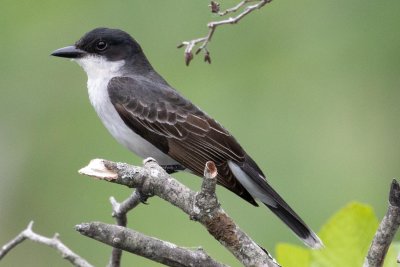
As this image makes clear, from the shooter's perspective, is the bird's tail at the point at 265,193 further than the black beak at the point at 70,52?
No

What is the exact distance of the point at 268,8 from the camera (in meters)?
8.75

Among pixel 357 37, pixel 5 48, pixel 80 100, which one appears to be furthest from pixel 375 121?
pixel 5 48

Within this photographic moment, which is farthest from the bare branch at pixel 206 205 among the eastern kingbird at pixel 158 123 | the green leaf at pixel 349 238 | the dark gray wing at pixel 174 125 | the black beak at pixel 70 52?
the black beak at pixel 70 52

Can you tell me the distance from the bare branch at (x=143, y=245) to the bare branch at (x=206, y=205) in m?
0.09

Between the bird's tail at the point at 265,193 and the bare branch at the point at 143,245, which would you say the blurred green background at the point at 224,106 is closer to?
the bird's tail at the point at 265,193

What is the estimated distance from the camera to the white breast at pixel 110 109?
5.93 meters

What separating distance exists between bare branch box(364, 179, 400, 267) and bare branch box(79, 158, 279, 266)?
1.10 ft

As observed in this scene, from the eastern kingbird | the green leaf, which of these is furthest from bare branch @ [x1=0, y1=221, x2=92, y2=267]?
the eastern kingbird

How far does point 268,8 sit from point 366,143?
146 cm

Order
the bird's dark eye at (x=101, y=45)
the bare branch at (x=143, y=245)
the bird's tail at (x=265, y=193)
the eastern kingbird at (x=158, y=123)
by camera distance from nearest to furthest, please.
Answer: the bare branch at (x=143, y=245)
the bird's tail at (x=265, y=193)
the eastern kingbird at (x=158, y=123)
the bird's dark eye at (x=101, y=45)

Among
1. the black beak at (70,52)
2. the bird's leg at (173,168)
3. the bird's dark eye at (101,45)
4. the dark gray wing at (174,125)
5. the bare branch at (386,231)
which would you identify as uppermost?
the bird's dark eye at (101,45)

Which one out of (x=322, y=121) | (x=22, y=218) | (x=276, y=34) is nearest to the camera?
(x=22, y=218)

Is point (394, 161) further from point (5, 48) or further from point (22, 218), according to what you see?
point (5, 48)

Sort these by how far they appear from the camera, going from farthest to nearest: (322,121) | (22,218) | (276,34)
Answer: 1. (276,34)
2. (322,121)
3. (22,218)
